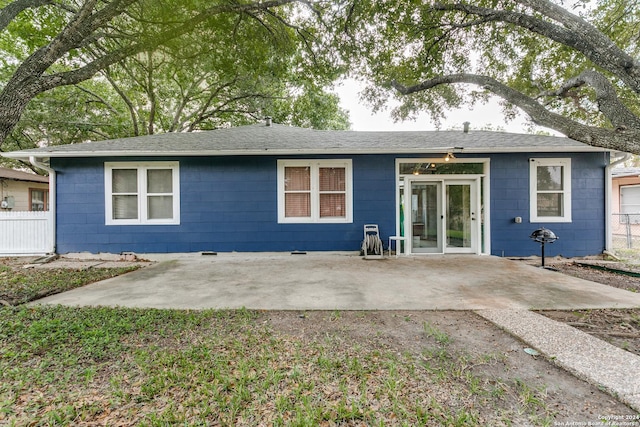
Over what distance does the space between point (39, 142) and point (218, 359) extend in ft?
68.2

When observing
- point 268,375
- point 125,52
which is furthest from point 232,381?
point 125,52

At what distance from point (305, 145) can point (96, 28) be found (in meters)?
4.30

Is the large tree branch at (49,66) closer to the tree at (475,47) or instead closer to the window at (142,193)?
the window at (142,193)

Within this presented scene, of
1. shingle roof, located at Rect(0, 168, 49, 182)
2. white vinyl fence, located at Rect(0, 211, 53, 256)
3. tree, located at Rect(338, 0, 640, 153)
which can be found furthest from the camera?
shingle roof, located at Rect(0, 168, 49, 182)

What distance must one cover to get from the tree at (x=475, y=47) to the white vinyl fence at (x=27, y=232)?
29.7ft

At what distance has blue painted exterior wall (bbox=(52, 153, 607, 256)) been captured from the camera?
276 inches

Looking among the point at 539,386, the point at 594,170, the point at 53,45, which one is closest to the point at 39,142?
the point at 53,45

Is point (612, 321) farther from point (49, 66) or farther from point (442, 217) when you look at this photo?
point (49, 66)

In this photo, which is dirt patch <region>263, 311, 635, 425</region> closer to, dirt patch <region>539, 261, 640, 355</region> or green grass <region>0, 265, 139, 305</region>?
dirt patch <region>539, 261, 640, 355</region>

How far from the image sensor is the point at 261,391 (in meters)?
1.94

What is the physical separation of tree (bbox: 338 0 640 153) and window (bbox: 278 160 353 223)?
2519 millimetres

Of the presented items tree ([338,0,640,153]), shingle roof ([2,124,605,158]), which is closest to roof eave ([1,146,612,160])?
shingle roof ([2,124,605,158])

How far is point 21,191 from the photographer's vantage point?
580 inches

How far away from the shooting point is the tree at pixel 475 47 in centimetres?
432
